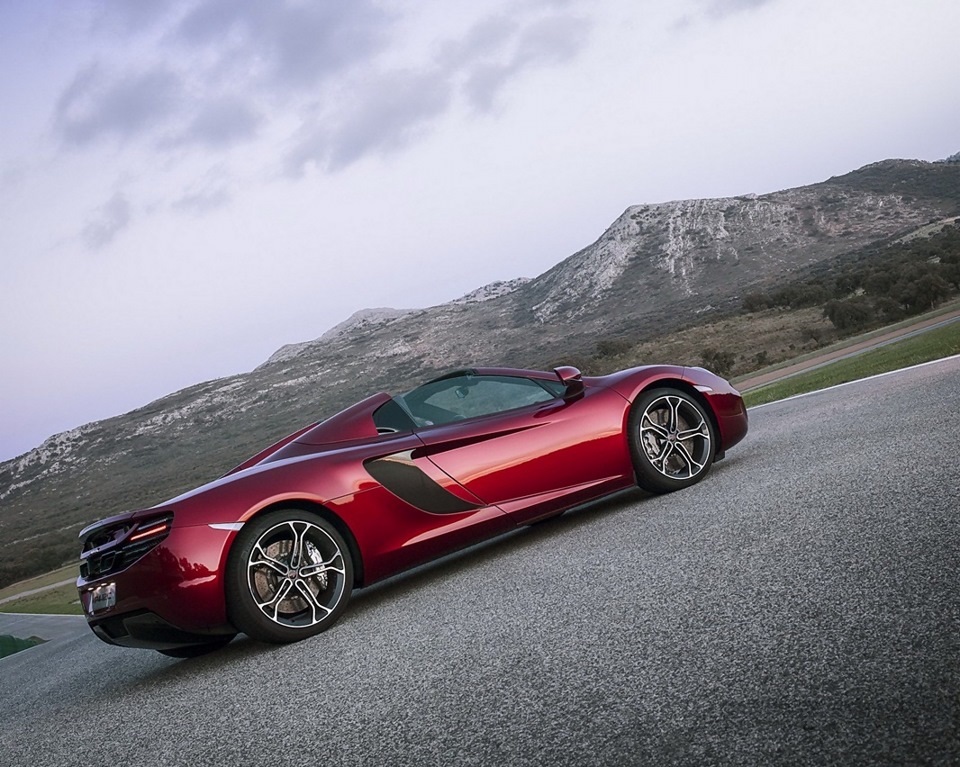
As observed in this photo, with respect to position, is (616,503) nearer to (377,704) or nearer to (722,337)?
(377,704)

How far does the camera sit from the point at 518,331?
103 m

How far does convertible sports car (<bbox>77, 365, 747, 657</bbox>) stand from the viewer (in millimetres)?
4668

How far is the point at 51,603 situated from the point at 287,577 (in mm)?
31841

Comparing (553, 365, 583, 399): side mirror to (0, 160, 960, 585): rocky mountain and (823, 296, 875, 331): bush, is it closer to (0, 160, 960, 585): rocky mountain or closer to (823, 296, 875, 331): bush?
(823, 296, 875, 331): bush

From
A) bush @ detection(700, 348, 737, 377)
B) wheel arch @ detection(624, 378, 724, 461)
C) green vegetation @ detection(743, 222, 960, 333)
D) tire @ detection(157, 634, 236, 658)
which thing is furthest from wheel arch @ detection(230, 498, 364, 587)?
green vegetation @ detection(743, 222, 960, 333)

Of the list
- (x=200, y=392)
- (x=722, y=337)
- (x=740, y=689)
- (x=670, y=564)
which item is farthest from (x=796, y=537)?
(x=200, y=392)

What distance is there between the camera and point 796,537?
13.3ft

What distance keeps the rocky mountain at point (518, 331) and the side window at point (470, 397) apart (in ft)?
209

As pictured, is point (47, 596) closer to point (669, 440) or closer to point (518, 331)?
point (669, 440)

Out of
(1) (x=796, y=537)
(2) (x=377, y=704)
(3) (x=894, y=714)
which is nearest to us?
(3) (x=894, y=714)

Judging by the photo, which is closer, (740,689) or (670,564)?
(740,689)

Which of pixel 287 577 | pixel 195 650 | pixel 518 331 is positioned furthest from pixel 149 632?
pixel 518 331

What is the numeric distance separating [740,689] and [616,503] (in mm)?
4006

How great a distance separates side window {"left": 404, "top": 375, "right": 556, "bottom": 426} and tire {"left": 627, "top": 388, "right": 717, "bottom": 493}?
668 mm
